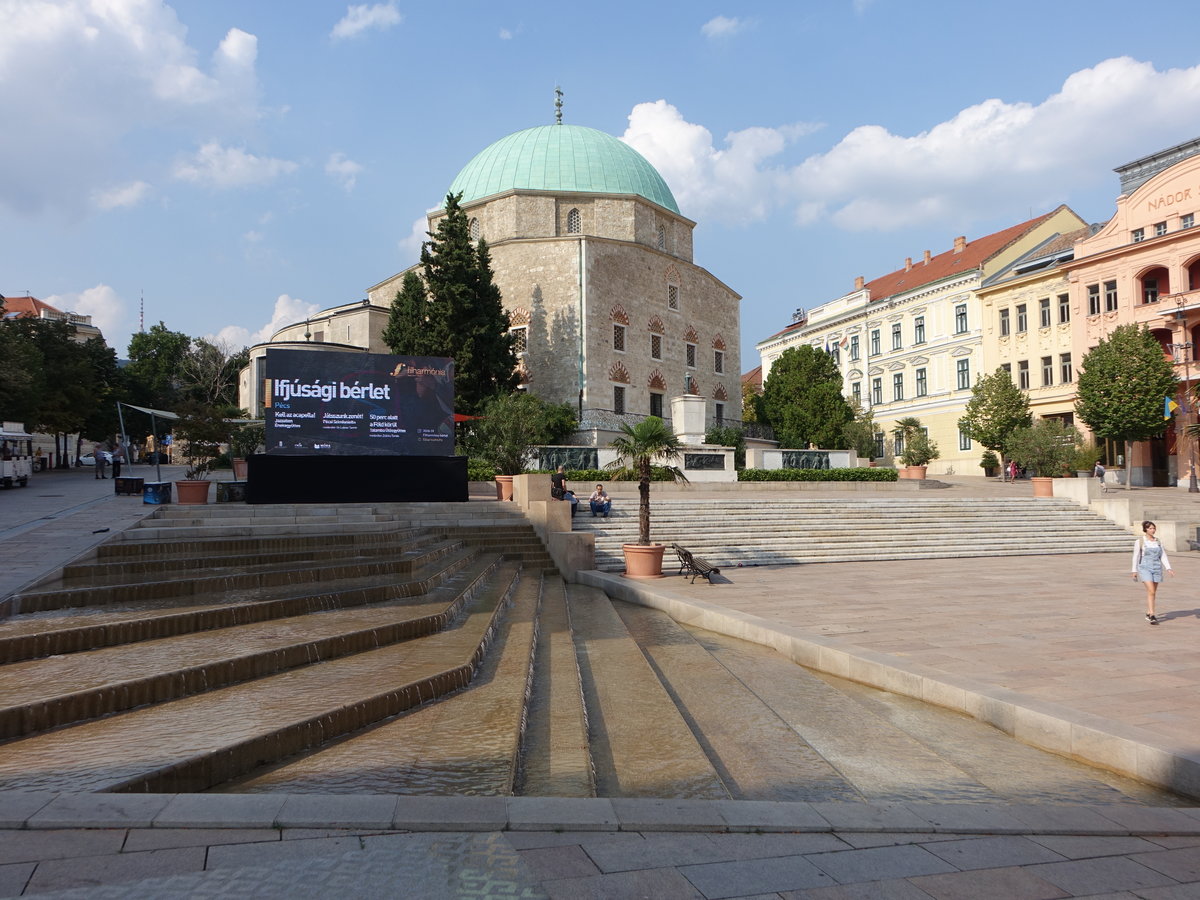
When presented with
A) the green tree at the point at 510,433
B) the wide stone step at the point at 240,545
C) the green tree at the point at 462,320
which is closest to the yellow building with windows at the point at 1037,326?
the green tree at the point at 462,320

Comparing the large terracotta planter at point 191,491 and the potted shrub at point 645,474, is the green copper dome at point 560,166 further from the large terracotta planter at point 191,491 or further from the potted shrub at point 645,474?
the potted shrub at point 645,474

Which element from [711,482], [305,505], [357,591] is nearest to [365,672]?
[357,591]

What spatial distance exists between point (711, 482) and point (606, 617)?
727 inches

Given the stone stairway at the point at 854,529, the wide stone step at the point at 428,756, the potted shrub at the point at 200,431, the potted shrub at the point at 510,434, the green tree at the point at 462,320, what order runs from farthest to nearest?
the green tree at the point at 462,320 < the potted shrub at the point at 510,434 < the potted shrub at the point at 200,431 < the stone stairway at the point at 854,529 < the wide stone step at the point at 428,756

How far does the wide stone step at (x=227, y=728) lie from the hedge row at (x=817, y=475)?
78.8ft

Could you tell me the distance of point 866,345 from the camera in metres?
50.6

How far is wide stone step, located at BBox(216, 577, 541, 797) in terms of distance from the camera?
4102 mm

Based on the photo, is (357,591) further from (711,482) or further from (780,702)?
(711,482)

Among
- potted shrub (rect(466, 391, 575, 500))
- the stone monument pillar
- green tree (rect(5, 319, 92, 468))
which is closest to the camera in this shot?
potted shrub (rect(466, 391, 575, 500))

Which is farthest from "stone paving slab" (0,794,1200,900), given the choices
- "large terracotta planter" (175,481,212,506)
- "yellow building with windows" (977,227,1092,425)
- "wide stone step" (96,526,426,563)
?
"yellow building with windows" (977,227,1092,425)

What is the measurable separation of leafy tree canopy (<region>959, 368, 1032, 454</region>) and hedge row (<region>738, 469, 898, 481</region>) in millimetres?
9640

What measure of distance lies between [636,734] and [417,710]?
1539mm

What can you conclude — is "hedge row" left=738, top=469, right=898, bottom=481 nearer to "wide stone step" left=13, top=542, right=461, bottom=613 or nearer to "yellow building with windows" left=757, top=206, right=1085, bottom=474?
"yellow building with windows" left=757, top=206, right=1085, bottom=474

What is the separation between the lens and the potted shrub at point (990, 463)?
129 feet
